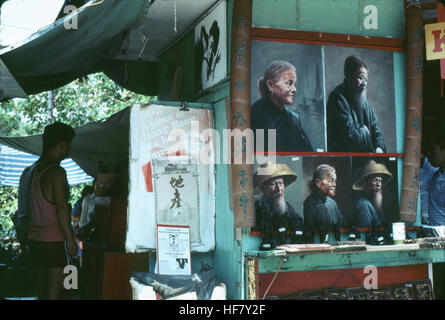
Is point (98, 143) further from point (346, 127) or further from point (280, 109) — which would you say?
point (346, 127)

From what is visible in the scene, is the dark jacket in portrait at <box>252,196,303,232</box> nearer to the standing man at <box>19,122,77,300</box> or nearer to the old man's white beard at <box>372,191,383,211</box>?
the old man's white beard at <box>372,191,383,211</box>

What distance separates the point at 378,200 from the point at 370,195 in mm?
108

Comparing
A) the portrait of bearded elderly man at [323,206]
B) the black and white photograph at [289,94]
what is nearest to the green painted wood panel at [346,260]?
the portrait of bearded elderly man at [323,206]

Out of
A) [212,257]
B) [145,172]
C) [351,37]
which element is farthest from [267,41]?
[212,257]

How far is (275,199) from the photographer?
4.69 meters

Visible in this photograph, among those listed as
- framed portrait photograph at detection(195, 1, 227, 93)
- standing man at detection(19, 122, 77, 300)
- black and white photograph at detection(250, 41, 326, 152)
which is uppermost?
framed portrait photograph at detection(195, 1, 227, 93)

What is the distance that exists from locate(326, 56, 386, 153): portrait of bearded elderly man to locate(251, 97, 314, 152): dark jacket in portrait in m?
0.34

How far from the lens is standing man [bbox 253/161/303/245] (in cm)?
461

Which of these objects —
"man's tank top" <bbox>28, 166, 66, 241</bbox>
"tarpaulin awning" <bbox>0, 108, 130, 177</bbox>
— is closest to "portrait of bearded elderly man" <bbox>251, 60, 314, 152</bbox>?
"tarpaulin awning" <bbox>0, 108, 130, 177</bbox>

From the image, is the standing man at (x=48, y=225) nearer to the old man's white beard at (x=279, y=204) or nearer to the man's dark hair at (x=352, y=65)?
the old man's white beard at (x=279, y=204)

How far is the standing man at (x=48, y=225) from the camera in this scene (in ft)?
15.1

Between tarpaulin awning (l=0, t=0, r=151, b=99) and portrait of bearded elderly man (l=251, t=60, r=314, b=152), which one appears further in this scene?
portrait of bearded elderly man (l=251, t=60, r=314, b=152)

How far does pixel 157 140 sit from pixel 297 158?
1.46 m

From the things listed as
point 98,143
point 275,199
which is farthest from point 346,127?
point 98,143
